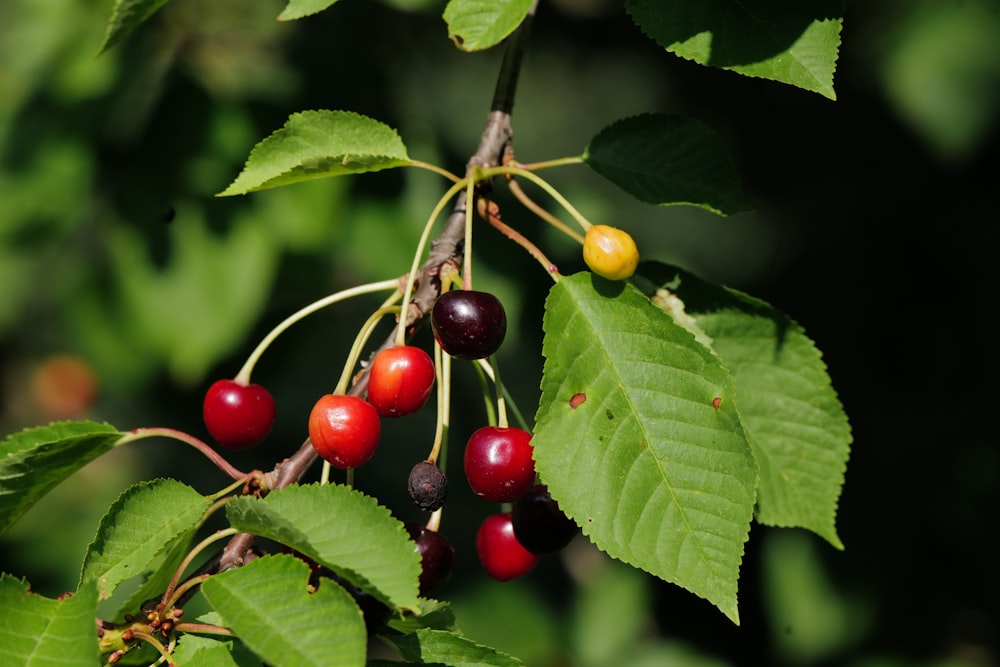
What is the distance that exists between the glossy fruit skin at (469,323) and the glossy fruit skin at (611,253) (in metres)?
0.16

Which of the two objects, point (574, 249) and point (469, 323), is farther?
point (574, 249)

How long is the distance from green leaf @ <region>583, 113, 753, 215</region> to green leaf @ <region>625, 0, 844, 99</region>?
23cm

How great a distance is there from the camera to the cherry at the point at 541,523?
1434 millimetres

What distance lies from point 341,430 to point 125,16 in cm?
64

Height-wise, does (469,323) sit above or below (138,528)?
above

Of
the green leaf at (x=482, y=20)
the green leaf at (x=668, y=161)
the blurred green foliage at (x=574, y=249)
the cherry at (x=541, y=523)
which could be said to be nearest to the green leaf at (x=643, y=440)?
the cherry at (x=541, y=523)

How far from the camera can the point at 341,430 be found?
4.34ft

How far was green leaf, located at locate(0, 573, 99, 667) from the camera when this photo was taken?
111 cm

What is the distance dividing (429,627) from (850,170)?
205 centimetres

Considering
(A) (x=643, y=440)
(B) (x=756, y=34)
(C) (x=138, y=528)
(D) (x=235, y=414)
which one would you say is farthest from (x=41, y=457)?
(B) (x=756, y=34)

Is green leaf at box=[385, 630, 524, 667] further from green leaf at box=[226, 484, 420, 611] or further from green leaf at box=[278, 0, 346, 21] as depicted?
green leaf at box=[278, 0, 346, 21]

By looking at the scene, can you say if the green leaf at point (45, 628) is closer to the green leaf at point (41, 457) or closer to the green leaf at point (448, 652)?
the green leaf at point (41, 457)

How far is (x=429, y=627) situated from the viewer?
1.35 meters

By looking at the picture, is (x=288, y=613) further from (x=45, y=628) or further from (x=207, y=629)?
(x=45, y=628)
